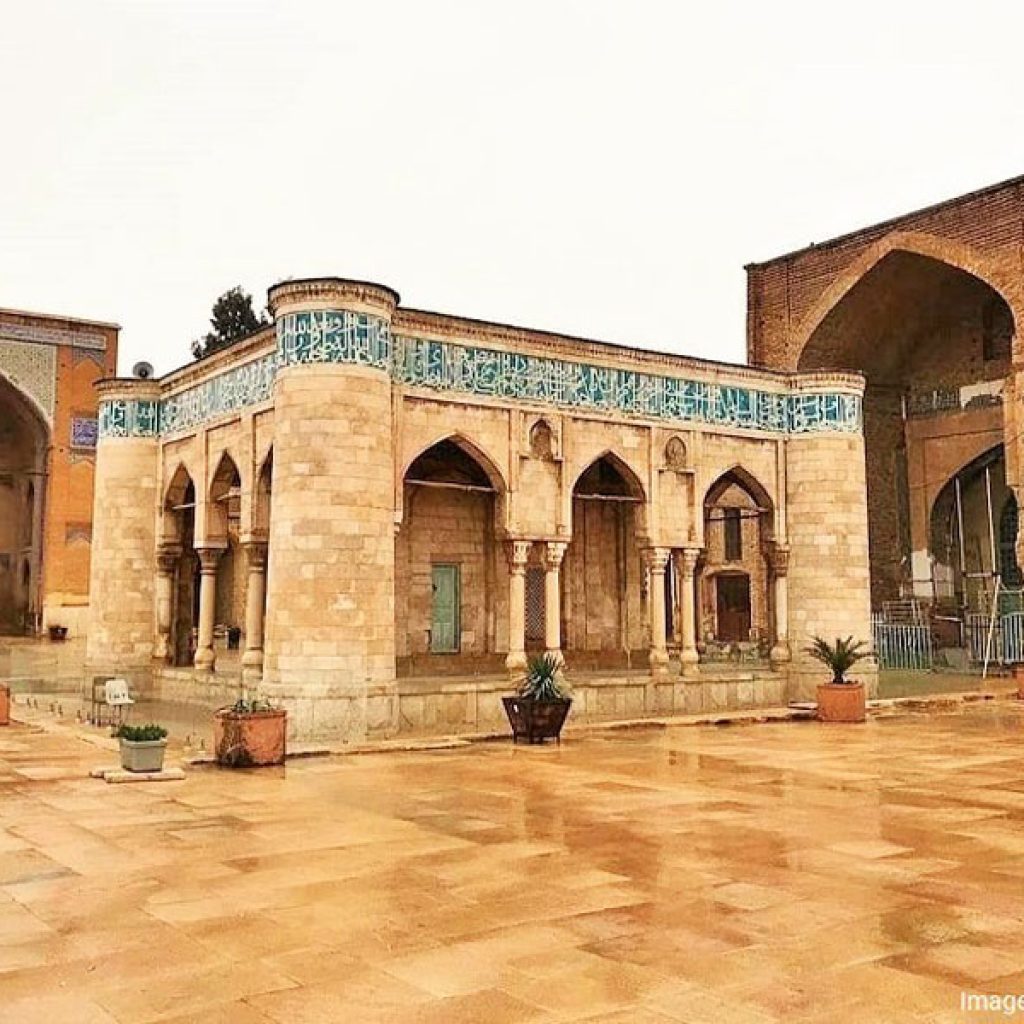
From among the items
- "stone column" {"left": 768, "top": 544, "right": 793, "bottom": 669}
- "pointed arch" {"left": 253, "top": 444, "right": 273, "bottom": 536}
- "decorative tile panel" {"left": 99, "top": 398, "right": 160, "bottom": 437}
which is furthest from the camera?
"decorative tile panel" {"left": 99, "top": 398, "right": 160, "bottom": 437}

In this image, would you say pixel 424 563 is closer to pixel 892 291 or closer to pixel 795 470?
pixel 795 470

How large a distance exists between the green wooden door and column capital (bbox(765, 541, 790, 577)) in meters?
5.00

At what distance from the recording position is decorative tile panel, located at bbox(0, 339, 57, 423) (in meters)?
33.1

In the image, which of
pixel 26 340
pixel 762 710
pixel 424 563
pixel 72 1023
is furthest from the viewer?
pixel 26 340

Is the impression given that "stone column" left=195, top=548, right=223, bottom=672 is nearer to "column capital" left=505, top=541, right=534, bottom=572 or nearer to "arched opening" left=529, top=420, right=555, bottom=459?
"column capital" left=505, top=541, right=534, bottom=572

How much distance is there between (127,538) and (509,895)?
14152 millimetres

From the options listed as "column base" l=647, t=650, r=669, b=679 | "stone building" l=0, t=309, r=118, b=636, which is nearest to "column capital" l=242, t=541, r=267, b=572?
"column base" l=647, t=650, r=669, b=679

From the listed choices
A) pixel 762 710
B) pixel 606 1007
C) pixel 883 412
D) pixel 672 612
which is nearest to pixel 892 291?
pixel 883 412

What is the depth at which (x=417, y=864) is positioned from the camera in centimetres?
677

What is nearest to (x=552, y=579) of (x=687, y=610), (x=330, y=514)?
(x=687, y=610)

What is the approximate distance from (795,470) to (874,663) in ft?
10.9

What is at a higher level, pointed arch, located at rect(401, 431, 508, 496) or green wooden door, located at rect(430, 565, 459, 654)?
pointed arch, located at rect(401, 431, 508, 496)

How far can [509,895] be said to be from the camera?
6.03 metres

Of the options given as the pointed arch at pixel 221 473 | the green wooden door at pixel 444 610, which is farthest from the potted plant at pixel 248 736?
Result: the green wooden door at pixel 444 610
